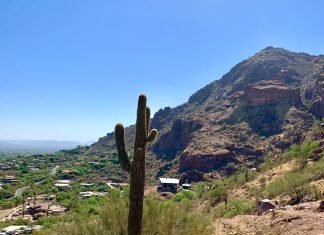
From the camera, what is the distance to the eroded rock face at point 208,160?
60562 mm

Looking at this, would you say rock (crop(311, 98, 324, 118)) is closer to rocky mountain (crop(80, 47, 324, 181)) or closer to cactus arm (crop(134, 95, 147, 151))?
rocky mountain (crop(80, 47, 324, 181))

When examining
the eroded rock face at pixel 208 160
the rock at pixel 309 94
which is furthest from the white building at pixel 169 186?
the rock at pixel 309 94

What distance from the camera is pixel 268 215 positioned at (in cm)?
1694

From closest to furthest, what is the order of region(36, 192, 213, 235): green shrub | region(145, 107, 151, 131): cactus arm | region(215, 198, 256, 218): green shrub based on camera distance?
region(145, 107, 151, 131): cactus arm
region(36, 192, 213, 235): green shrub
region(215, 198, 256, 218): green shrub

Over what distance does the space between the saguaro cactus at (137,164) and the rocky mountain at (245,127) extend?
45518mm

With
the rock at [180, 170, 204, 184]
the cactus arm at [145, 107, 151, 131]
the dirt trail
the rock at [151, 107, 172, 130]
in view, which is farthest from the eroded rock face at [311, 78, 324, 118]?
the cactus arm at [145, 107, 151, 131]

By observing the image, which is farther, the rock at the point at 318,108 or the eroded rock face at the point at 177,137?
the eroded rock face at the point at 177,137


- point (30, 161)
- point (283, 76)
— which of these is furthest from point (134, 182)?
point (30, 161)

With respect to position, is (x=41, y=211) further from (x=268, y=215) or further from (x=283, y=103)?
(x=283, y=103)

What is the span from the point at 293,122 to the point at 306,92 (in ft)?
58.8

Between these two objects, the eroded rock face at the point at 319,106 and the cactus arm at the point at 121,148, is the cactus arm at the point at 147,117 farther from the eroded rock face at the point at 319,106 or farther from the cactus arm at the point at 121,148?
the eroded rock face at the point at 319,106

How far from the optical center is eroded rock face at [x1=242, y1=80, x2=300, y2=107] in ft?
254

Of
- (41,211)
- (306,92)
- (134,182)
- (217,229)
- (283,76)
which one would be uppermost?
(283,76)

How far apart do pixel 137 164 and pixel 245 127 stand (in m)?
65.5
